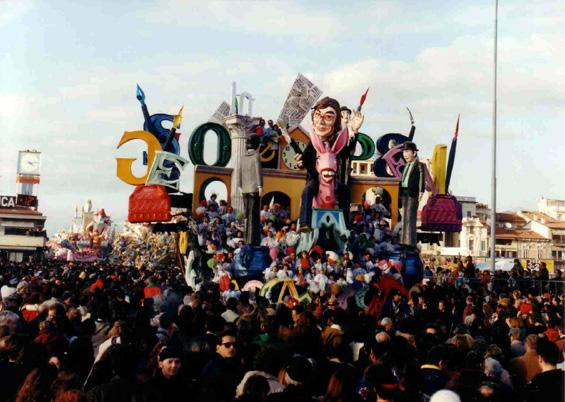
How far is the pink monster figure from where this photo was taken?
1136 inches

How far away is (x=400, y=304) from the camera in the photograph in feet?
58.8

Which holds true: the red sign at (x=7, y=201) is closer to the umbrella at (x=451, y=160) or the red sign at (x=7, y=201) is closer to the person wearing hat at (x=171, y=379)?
the umbrella at (x=451, y=160)

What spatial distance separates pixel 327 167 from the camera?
95.7 feet

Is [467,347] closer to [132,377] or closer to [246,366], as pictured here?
[246,366]

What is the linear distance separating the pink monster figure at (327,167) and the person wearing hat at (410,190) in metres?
3.42

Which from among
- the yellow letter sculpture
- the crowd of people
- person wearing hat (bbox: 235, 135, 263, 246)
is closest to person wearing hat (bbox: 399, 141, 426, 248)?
person wearing hat (bbox: 235, 135, 263, 246)

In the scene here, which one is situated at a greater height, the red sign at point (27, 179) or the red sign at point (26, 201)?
the red sign at point (27, 179)

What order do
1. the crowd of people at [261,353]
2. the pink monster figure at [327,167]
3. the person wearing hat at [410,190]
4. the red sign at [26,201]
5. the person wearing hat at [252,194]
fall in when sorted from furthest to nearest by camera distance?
the red sign at [26,201] < the person wearing hat at [410,190] < the pink monster figure at [327,167] < the person wearing hat at [252,194] < the crowd of people at [261,353]

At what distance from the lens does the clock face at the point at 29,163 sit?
122 metres

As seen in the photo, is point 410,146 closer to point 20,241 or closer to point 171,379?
point 171,379

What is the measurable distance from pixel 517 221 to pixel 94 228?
166 ft

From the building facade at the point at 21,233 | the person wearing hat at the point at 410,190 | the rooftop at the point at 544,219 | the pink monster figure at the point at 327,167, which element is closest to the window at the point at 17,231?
the building facade at the point at 21,233

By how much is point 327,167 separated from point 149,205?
726cm

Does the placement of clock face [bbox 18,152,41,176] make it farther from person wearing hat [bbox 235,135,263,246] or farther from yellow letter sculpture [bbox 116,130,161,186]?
person wearing hat [bbox 235,135,263,246]
